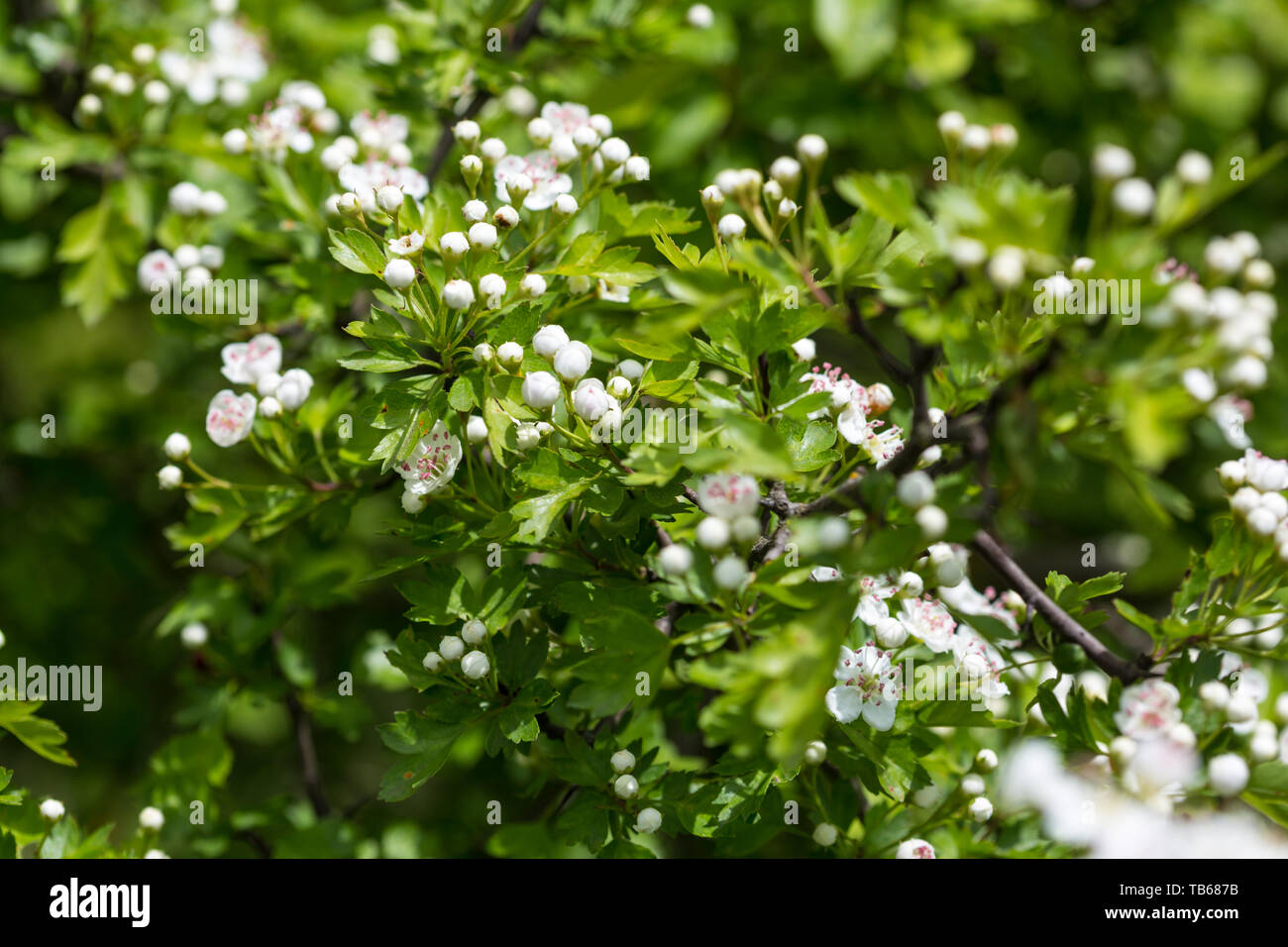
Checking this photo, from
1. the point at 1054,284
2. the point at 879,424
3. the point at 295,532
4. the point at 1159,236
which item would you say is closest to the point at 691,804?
the point at 879,424

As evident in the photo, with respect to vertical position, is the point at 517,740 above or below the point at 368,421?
below

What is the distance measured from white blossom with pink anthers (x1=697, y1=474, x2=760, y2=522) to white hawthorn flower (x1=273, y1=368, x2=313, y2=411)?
3.44 feet

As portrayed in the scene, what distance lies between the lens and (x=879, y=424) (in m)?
2.14

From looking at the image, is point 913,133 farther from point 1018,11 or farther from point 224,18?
point 224,18

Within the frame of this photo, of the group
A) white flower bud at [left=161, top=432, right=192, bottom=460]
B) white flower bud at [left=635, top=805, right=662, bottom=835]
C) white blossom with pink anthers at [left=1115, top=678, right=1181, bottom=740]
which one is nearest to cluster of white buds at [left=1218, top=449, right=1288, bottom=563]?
white blossom with pink anthers at [left=1115, top=678, right=1181, bottom=740]

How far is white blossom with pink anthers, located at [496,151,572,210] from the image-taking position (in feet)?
7.36

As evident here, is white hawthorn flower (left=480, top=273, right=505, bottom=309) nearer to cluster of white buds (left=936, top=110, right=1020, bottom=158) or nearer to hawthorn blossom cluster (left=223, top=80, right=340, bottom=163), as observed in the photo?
cluster of white buds (left=936, top=110, right=1020, bottom=158)

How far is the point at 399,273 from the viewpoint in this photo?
1.86 meters

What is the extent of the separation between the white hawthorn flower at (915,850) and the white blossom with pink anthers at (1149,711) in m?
0.48

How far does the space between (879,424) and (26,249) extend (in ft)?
9.60

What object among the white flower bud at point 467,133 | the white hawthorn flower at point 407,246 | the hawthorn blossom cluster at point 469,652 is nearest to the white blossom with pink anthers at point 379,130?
the white flower bud at point 467,133

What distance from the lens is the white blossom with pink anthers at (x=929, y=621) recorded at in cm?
205
